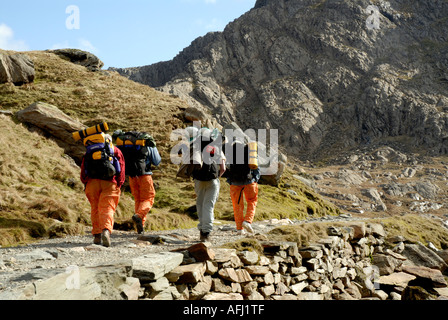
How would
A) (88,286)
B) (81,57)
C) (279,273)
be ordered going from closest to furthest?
(88,286), (279,273), (81,57)

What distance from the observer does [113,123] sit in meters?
22.5

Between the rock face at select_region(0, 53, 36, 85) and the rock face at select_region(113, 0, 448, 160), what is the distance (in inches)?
3576

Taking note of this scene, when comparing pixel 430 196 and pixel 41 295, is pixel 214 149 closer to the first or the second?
pixel 41 295

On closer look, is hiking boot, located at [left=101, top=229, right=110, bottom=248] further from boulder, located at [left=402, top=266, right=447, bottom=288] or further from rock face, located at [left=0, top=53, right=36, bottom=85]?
rock face, located at [left=0, top=53, right=36, bottom=85]

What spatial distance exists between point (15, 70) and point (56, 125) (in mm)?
11545

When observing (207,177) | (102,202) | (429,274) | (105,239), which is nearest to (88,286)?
(105,239)

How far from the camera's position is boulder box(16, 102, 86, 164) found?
17969 millimetres

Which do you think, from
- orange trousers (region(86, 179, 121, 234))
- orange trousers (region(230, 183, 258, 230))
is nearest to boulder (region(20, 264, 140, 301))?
orange trousers (region(86, 179, 121, 234))

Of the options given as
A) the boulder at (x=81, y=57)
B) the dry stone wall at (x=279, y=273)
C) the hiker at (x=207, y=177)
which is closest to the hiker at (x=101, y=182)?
the hiker at (x=207, y=177)

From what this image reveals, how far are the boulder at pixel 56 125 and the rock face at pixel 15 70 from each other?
8719mm

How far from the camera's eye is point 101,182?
25.8ft

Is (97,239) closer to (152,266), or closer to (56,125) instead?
(152,266)

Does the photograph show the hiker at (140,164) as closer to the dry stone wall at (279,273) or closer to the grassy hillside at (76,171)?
the grassy hillside at (76,171)

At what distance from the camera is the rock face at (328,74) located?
4350 inches
